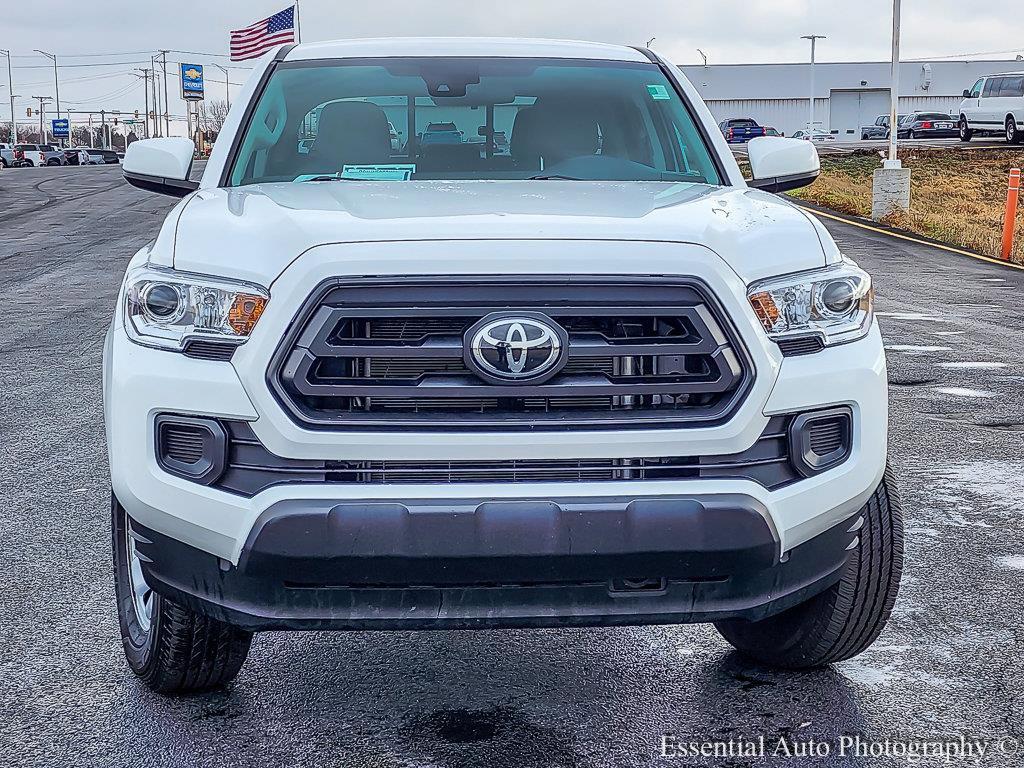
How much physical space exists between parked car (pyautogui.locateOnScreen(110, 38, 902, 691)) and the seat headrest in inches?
53.0

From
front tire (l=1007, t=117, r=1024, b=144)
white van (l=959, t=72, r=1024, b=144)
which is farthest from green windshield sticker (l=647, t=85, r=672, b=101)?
front tire (l=1007, t=117, r=1024, b=144)

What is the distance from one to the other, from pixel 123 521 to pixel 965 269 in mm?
14524

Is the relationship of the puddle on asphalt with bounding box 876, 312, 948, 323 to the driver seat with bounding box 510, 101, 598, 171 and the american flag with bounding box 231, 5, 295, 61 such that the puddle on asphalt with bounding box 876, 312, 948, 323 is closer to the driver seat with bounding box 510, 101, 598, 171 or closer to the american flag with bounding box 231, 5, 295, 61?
the driver seat with bounding box 510, 101, 598, 171

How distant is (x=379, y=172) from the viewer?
425cm

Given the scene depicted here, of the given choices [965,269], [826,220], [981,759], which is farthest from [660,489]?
[826,220]

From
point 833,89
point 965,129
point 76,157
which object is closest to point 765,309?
point 965,129

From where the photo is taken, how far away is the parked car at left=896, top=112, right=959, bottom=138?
60.9m

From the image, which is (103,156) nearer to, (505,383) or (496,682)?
(496,682)

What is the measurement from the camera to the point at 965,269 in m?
16.1

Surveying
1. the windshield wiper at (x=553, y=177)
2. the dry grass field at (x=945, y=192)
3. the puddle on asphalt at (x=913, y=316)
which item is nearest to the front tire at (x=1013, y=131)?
the dry grass field at (x=945, y=192)

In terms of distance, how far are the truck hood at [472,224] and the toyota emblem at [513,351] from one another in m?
0.16

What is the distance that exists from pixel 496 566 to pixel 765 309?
83 cm

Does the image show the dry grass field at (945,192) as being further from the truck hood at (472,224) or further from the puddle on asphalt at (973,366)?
the truck hood at (472,224)

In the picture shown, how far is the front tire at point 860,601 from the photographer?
3.29 m
